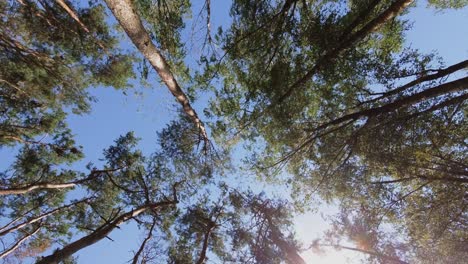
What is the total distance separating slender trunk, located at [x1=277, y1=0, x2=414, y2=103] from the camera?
271 inches

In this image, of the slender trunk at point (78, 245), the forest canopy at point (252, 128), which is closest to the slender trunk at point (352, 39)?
the forest canopy at point (252, 128)

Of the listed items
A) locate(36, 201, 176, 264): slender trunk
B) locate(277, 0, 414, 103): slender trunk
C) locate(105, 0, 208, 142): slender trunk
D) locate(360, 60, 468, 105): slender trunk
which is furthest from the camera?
locate(277, 0, 414, 103): slender trunk

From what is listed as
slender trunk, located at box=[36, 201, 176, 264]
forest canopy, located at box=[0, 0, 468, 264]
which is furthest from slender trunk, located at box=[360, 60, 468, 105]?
slender trunk, located at box=[36, 201, 176, 264]

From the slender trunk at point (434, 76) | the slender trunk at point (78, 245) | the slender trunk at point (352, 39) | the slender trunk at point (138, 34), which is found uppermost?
the slender trunk at point (352, 39)

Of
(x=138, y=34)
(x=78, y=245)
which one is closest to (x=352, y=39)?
(x=138, y=34)

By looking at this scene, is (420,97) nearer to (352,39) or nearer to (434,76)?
(434,76)

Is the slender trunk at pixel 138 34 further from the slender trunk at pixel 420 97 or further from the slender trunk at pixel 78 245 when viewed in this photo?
the slender trunk at pixel 420 97

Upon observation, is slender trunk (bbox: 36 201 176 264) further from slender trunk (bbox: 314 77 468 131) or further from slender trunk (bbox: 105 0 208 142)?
slender trunk (bbox: 314 77 468 131)

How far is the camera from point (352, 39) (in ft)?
23.4

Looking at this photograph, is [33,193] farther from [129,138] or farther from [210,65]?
[210,65]

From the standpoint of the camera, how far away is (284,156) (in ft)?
34.6

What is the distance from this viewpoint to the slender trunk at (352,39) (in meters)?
6.88

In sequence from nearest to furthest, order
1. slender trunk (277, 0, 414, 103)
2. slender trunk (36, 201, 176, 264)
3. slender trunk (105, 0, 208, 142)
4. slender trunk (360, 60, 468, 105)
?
slender trunk (105, 0, 208, 142), slender trunk (36, 201, 176, 264), slender trunk (360, 60, 468, 105), slender trunk (277, 0, 414, 103)

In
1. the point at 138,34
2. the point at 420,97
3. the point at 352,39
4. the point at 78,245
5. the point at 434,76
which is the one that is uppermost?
the point at 352,39
